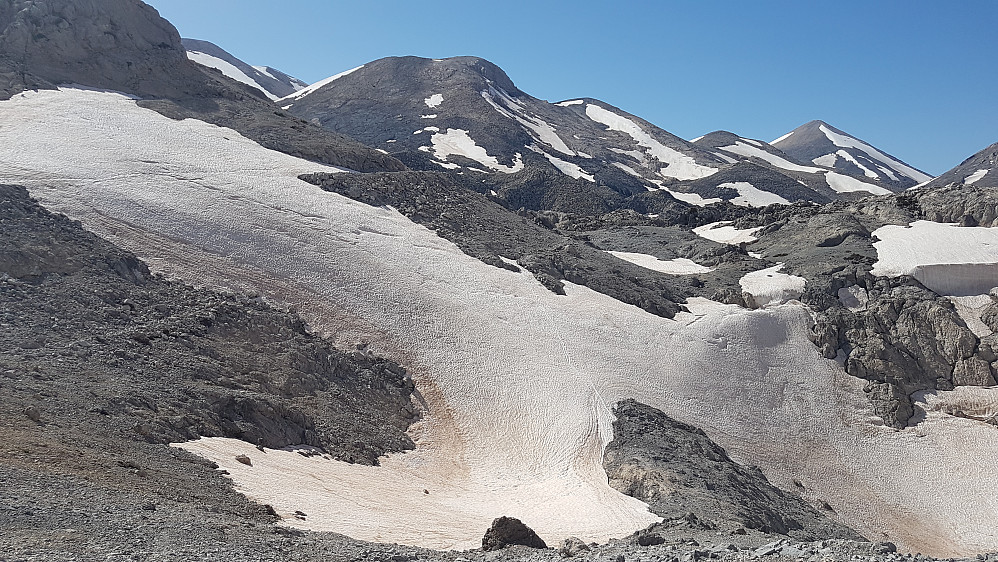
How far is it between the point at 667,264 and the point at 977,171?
10726cm

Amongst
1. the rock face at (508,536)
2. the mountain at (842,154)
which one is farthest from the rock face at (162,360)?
the mountain at (842,154)

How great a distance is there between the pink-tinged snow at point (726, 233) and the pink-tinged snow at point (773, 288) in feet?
33.9

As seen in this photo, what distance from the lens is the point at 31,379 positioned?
15.7 m

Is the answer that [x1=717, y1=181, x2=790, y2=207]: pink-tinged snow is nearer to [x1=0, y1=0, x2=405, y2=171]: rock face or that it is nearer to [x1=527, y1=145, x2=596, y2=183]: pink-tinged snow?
[x1=527, y1=145, x2=596, y2=183]: pink-tinged snow

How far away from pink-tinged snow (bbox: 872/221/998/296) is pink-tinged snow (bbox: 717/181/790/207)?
174 ft

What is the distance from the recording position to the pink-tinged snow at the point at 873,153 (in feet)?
529

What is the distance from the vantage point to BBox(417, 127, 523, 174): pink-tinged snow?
7931cm

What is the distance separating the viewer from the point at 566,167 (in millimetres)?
88000

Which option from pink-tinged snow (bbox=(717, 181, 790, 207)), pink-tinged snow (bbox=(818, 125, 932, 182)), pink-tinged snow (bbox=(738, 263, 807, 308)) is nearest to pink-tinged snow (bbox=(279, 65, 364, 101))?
pink-tinged snow (bbox=(717, 181, 790, 207))

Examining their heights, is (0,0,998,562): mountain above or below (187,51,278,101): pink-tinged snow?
below

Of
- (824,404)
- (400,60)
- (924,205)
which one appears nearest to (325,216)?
(824,404)

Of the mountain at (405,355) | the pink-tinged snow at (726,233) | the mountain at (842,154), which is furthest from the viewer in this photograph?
the mountain at (842,154)

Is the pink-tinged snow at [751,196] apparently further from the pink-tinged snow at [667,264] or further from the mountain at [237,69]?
the mountain at [237,69]

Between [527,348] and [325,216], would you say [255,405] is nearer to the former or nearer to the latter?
[527,348]
